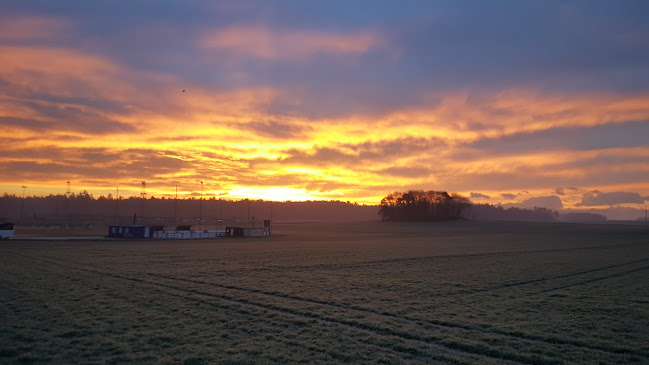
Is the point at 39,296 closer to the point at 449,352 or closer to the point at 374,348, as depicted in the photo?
the point at 374,348

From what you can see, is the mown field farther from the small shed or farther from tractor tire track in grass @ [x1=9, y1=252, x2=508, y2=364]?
the small shed

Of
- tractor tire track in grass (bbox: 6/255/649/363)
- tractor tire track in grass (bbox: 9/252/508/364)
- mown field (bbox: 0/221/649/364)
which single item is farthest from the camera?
tractor tire track in grass (bbox: 6/255/649/363)

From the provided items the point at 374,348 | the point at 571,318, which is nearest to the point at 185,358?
the point at 374,348

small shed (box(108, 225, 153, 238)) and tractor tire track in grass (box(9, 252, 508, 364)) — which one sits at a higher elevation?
small shed (box(108, 225, 153, 238))

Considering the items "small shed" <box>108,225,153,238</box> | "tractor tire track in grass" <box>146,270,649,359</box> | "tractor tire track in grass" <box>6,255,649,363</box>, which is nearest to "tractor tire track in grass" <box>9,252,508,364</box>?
"tractor tire track in grass" <box>6,255,649,363</box>

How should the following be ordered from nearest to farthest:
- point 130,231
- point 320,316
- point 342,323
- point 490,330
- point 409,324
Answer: point 490,330
point 409,324
point 342,323
point 320,316
point 130,231

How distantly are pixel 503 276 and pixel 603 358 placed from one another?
1889 cm

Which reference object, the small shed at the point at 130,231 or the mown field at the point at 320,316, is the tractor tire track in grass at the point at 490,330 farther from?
the small shed at the point at 130,231

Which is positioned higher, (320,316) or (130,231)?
(130,231)

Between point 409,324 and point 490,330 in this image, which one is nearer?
point 490,330

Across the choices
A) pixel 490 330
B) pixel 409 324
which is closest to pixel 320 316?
pixel 409 324

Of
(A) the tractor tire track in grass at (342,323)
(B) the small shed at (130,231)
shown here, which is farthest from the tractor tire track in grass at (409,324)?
(B) the small shed at (130,231)

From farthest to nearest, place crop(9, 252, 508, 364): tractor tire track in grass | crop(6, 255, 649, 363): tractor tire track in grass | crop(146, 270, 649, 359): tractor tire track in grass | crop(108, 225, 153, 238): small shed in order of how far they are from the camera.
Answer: crop(108, 225, 153, 238): small shed < crop(146, 270, 649, 359): tractor tire track in grass < crop(6, 255, 649, 363): tractor tire track in grass < crop(9, 252, 508, 364): tractor tire track in grass

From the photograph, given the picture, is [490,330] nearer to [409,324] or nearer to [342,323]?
[409,324]
